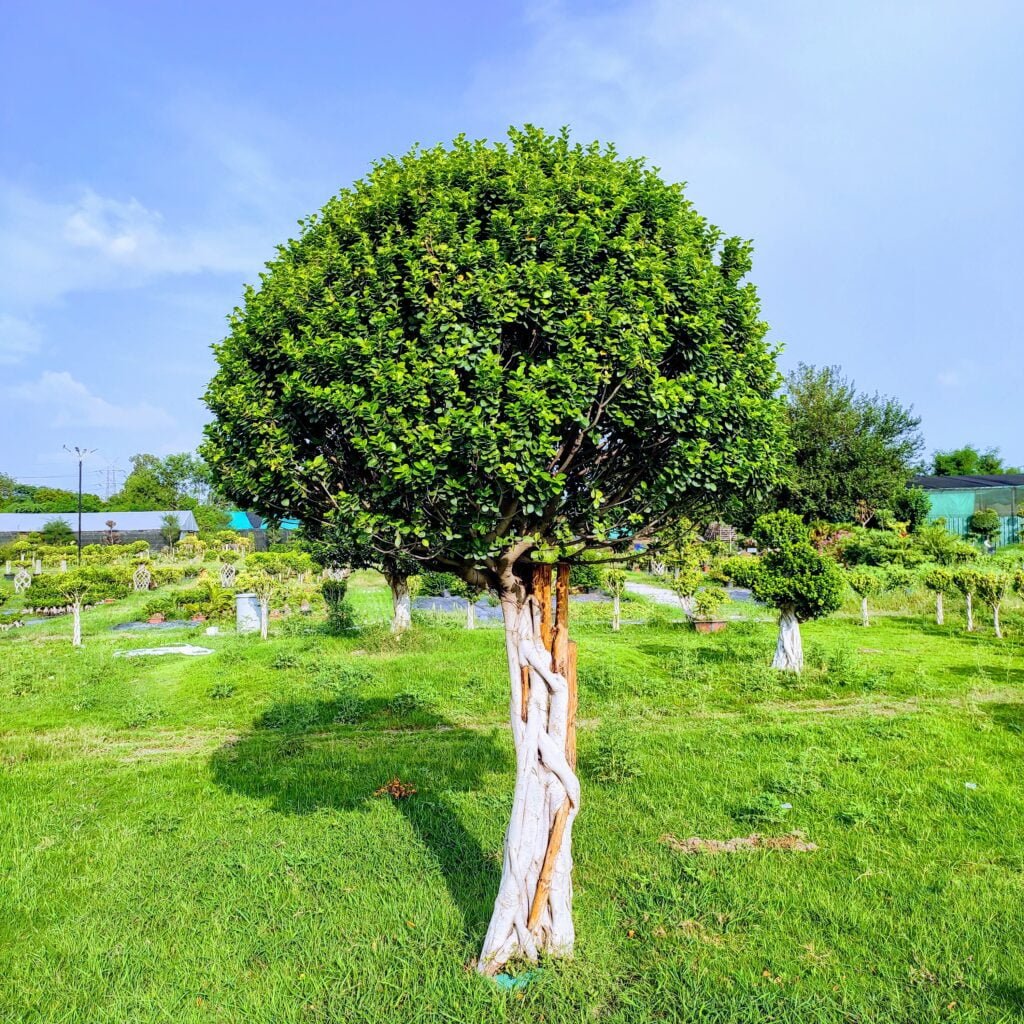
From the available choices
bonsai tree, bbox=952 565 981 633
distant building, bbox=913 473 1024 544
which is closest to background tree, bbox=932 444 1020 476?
distant building, bbox=913 473 1024 544

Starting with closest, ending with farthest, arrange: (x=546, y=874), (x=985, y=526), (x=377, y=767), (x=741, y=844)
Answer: (x=546, y=874)
(x=741, y=844)
(x=377, y=767)
(x=985, y=526)

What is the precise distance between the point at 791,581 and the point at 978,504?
44.6 meters

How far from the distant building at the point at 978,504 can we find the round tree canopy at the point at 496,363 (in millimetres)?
50583

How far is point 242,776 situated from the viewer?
9.62m

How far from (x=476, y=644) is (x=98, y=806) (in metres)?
11.8

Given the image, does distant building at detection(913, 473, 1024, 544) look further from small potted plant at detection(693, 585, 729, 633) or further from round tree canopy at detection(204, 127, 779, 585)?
round tree canopy at detection(204, 127, 779, 585)

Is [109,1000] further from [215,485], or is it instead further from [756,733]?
[756,733]

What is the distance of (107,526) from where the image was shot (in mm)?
68438

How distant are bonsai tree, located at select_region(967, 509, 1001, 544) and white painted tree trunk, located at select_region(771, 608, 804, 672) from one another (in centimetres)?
4036

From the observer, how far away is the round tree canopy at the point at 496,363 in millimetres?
4543

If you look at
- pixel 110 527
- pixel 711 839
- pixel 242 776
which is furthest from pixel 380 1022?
pixel 110 527

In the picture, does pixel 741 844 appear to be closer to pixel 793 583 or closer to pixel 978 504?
pixel 793 583

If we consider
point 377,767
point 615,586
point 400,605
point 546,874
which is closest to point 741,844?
point 546,874

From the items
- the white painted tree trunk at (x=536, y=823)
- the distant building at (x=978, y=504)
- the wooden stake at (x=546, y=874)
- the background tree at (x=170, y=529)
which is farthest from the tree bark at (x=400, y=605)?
the background tree at (x=170, y=529)
